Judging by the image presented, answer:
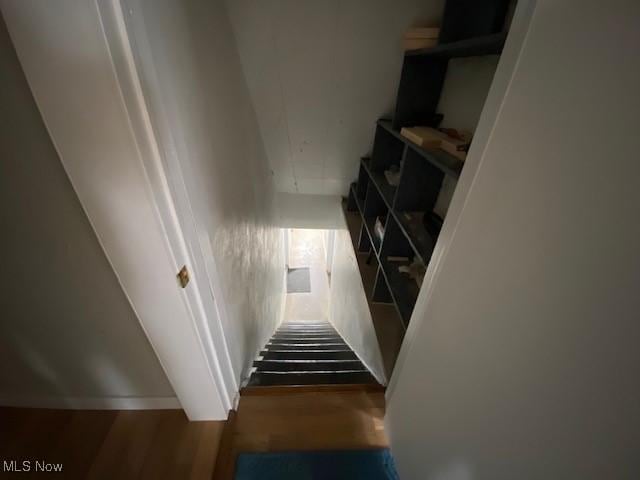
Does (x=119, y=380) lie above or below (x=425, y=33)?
below

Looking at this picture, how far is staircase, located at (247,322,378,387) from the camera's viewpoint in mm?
1371

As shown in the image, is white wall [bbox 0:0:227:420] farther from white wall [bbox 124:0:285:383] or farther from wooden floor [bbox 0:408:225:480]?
wooden floor [bbox 0:408:225:480]

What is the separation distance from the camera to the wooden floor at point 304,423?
3.33 ft

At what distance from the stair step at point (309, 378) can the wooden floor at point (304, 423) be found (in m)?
0.14

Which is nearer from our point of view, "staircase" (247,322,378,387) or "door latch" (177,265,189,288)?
"door latch" (177,265,189,288)

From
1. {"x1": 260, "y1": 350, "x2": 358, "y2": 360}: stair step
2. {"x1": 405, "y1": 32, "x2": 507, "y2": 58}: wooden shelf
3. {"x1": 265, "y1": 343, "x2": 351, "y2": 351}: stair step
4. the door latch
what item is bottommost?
{"x1": 265, "y1": 343, "x2": 351, "y2": 351}: stair step

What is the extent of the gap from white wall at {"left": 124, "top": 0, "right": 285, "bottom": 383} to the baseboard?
31 cm

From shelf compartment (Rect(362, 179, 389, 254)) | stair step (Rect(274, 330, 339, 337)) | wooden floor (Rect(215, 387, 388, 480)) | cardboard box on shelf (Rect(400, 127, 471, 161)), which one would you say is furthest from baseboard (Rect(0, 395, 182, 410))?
stair step (Rect(274, 330, 339, 337))

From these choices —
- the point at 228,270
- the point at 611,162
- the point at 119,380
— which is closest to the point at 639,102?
the point at 611,162

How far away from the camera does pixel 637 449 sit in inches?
10.4

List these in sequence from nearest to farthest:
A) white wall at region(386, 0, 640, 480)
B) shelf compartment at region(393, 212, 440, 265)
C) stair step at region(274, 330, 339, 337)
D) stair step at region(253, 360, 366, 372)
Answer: white wall at region(386, 0, 640, 480) → shelf compartment at region(393, 212, 440, 265) → stair step at region(253, 360, 366, 372) → stair step at region(274, 330, 339, 337)

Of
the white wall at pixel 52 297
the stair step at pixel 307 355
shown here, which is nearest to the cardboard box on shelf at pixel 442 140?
the white wall at pixel 52 297

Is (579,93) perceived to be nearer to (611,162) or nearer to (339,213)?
(611,162)

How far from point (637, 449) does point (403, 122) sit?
1.41 metres
